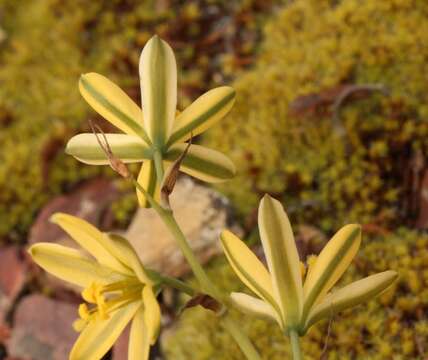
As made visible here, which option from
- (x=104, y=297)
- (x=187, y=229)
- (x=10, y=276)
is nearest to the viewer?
(x=104, y=297)

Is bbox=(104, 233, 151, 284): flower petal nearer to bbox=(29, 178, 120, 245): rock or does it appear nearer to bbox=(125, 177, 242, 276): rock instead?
bbox=(125, 177, 242, 276): rock

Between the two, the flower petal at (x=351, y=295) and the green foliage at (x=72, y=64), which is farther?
the green foliage at (x=72, y=64)

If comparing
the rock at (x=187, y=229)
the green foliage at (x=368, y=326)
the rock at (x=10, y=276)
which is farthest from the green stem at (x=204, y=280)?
the rock at (x=10, y=276)

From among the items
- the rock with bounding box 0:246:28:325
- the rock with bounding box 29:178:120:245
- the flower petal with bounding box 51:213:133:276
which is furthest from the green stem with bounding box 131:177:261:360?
the rock with bounding box 0:246:28:325

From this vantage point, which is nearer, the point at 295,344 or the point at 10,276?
the point at 295,344

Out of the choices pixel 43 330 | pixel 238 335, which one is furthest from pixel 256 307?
pixel 43 330

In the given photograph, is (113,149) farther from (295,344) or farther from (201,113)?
(295,344)

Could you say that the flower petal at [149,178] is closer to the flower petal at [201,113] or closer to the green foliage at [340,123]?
the flower petal at [201,113]
